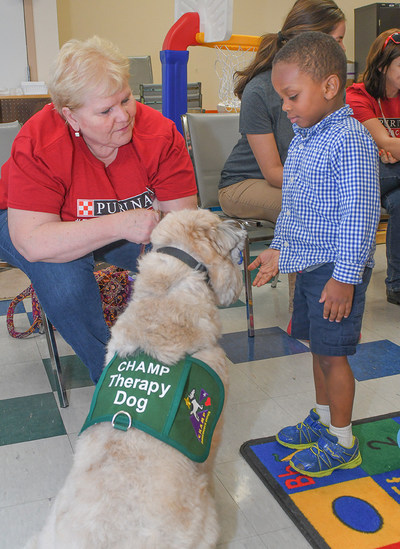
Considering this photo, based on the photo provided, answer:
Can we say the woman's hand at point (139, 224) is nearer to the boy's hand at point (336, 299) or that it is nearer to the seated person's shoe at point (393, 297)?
the boy's hand at point (336, 299)

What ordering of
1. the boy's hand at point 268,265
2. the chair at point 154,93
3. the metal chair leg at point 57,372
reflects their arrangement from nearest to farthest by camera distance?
the boy's hand at point 268,265
the metal chair leg at point 57,372
the chair at point 154,93

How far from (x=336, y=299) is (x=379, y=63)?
1991 millimetres

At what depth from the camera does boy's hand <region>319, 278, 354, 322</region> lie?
1.51 m

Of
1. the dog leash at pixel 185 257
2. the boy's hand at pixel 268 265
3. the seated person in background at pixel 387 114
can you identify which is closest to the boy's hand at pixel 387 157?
the seated person in background at pixel 387 114

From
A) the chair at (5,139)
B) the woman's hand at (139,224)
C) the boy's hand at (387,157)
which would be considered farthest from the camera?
the boy's hand at (387,157)

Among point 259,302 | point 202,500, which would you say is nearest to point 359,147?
point 202,500

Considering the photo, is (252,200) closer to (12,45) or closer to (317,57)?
(317,57)

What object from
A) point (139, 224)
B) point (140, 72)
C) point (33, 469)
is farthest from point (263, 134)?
point (140, 72)

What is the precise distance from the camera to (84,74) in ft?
5.41

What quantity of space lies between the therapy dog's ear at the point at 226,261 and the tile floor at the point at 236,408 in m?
0.65

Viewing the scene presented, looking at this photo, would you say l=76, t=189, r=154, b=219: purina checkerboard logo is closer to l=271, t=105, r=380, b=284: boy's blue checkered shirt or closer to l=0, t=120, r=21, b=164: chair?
l=271, t=105, r=380, b=284: boy's blue checkered shirt

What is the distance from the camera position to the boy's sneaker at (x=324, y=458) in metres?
1.71

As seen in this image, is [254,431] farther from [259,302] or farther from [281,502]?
[259,302]

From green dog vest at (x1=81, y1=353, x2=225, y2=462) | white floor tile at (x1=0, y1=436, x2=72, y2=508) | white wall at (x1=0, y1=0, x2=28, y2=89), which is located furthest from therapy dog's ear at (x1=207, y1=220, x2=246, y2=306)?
white wall at (x1=0, y1=0, x2=28, y2=89)
